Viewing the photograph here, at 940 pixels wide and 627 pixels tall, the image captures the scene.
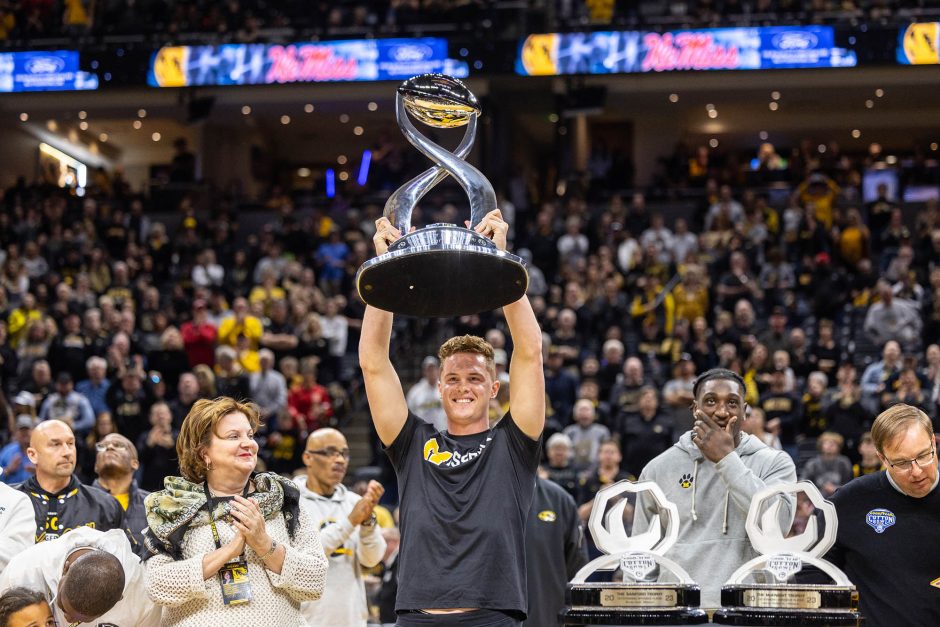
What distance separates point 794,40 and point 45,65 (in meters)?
12.8

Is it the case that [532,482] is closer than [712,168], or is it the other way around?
[532,482]

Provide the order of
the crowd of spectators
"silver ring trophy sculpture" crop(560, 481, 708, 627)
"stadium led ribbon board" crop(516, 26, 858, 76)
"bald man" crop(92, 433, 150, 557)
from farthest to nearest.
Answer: "stadium led ribbon board" crop(516, 26, 858, 76) → the crowd of spectators → "bald man" crop(92, 433, 150, 557) → "silver ring trophy sculpture" crop(560, 481, 708, 627)

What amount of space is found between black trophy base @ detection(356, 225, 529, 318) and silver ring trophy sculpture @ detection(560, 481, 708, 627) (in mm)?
675

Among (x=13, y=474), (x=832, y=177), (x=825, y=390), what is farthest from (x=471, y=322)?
(x=832, y=177)

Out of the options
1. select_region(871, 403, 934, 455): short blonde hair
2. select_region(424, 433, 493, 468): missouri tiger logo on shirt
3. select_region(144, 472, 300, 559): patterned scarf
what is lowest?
select_region(144, 472, 300, 559): patterned scarf

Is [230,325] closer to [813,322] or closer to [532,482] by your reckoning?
[813,322]

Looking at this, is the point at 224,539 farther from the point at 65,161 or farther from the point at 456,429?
the point at 65,161

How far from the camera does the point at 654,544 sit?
3.77 m

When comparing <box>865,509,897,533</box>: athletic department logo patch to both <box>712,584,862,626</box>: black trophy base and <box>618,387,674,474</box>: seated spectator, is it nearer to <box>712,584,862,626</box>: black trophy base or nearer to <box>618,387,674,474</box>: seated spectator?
<box>712,584,862,626</box>: black trophy base

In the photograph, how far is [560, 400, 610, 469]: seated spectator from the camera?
11781 mm

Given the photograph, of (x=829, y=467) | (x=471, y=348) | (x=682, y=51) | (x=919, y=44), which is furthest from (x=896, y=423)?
(x=919, y=44)

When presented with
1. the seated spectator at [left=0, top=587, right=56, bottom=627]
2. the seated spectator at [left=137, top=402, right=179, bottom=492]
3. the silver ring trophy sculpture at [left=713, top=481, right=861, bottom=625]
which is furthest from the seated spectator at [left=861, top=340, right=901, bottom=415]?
the seated spectator at [left=0, top=587, right=56, bottom=627]

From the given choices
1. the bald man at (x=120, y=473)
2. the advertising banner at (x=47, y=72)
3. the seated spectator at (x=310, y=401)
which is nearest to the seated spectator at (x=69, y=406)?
the seated spectator at (x=310, y=401)

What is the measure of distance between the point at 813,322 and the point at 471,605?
1278 centimetres
